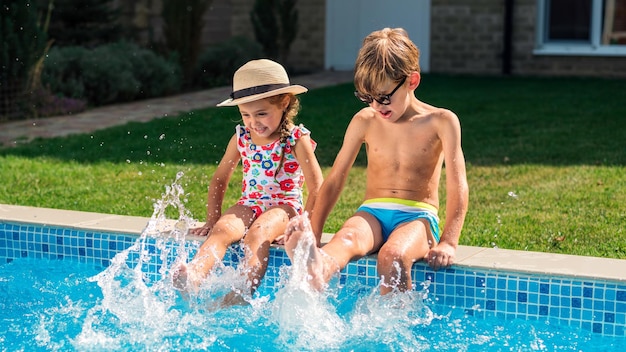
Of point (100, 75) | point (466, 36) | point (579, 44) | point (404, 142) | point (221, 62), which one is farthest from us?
point (466, 36)

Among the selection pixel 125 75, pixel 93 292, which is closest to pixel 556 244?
Answer: pixel 93 292

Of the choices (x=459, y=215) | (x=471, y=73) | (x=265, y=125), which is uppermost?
(x=265, y=125)

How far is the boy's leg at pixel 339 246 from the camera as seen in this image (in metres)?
3.54

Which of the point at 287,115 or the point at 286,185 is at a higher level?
the point at 287,115

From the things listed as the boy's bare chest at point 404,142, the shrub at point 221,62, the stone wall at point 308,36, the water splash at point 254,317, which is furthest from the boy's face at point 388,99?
the stone wall at point 308,36

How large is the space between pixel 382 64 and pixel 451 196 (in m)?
0.61

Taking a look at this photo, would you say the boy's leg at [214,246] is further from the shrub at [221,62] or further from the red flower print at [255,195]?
the shrub at [221,62]

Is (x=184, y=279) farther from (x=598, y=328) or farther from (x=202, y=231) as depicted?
(x=598, y=328)

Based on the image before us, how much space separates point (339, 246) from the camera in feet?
12.4

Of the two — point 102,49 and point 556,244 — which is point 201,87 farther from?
point 556,244

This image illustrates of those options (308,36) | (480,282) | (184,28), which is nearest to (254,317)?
(480,282)

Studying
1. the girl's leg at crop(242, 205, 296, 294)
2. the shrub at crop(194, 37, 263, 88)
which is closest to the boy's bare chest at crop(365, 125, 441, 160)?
the girl's leg at crop(242, 205, 296, 294)

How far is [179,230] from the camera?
4.44 meters

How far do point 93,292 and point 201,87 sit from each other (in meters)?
8.54
